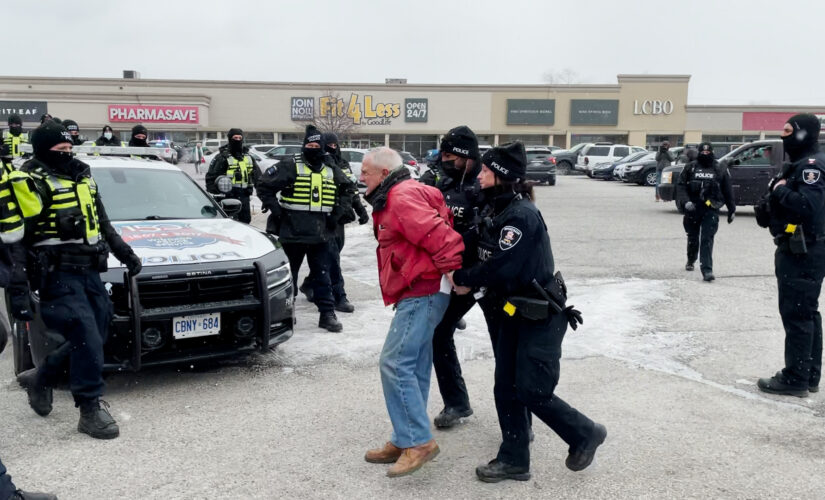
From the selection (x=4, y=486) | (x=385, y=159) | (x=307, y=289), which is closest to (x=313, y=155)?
(x=307, y=289)

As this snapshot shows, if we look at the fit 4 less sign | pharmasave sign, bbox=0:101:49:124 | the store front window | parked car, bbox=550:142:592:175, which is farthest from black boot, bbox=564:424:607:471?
pharmasave sign, bbox=0:101:49:124

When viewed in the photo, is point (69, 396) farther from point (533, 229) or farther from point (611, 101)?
point (611, 101)

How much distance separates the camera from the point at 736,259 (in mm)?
11023

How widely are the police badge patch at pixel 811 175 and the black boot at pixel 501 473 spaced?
115 inches

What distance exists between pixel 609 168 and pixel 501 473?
31.0 metres

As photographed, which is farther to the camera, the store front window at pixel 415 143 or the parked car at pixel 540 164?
the store front window at pixel 415 143

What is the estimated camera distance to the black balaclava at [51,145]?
4.38 meters

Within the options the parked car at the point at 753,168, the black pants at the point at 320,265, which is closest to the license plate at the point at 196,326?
the black pants at the point at 320,265

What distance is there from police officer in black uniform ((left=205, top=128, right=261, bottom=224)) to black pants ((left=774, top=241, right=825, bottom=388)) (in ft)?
21.1

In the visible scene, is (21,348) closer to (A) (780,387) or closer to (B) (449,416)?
(B) (449,416)

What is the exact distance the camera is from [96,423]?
14.3ft

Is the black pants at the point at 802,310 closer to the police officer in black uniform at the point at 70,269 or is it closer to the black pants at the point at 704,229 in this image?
the black pants at the point at 704,229

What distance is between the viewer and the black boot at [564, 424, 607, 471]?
3.81 metres

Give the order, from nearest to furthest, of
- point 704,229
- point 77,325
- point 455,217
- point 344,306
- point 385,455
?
1. point 385,455
2. point 77,325
3. point 455,217
4. point 344,306
5. point 704,229
